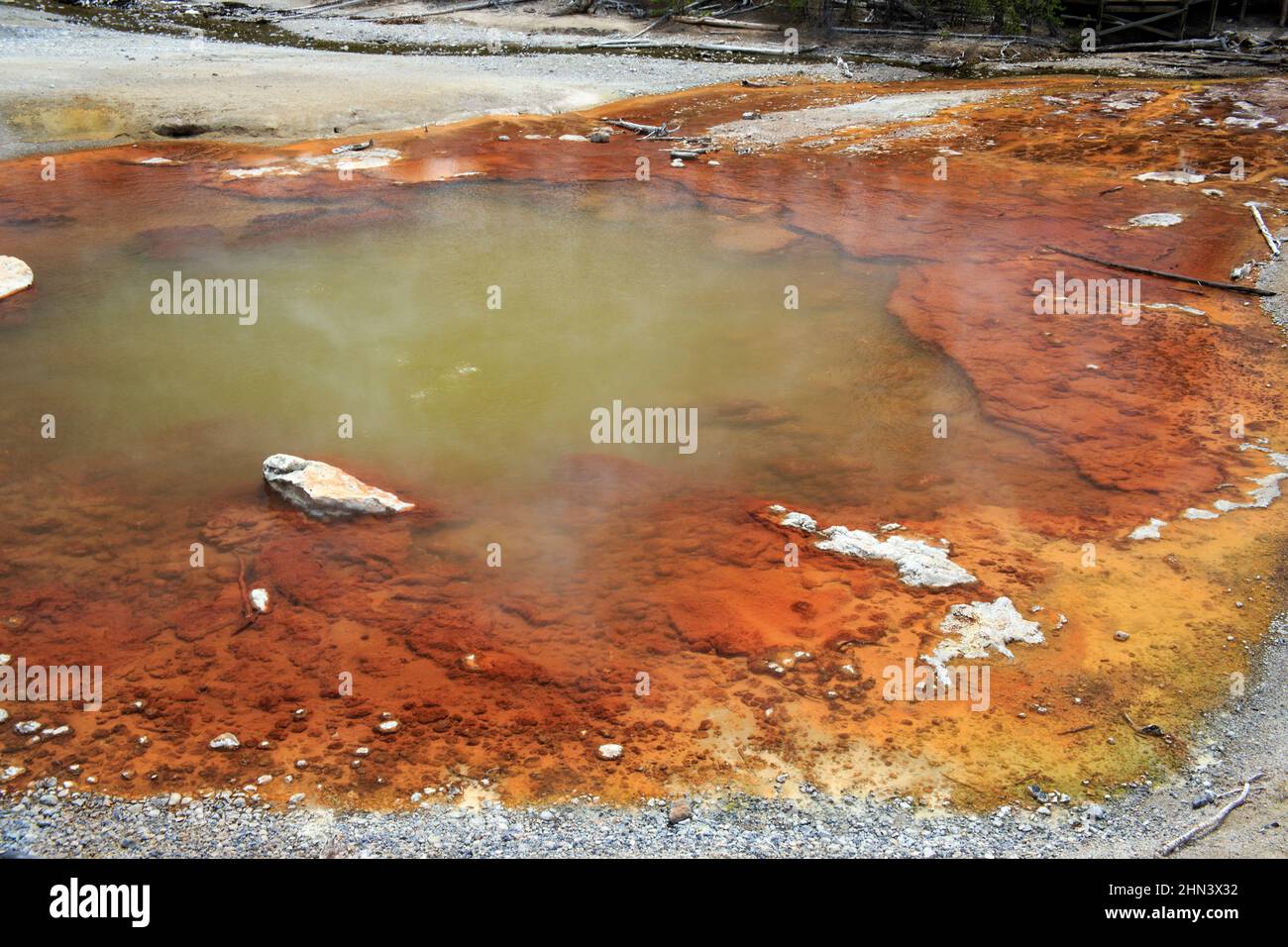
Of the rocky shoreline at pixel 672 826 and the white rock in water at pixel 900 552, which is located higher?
the white rock in water at pixel 900 552

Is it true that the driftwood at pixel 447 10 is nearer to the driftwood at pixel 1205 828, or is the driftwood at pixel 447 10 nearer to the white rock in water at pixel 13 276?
the white rock in water at pixel 13 276

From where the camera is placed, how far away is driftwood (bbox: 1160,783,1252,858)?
3.65 meters

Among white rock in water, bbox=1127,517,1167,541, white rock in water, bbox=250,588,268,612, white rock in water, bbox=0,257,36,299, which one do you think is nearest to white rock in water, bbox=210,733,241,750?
white rock in water, bbox=250,588,268,612

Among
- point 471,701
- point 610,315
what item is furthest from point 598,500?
point 610,315

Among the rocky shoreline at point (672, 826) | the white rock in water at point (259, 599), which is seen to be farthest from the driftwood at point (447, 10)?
the rocky shoreline at point (672, 826)

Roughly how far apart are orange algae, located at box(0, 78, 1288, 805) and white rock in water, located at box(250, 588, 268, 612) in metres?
0.09

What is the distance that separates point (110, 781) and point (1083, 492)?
5635 millimetres

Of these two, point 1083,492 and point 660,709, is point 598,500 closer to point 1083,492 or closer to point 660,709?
point 660,709

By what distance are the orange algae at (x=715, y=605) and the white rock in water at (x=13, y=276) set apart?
0.77 feet

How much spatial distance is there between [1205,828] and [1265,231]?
828cm

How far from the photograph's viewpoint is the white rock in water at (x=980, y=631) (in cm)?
464
